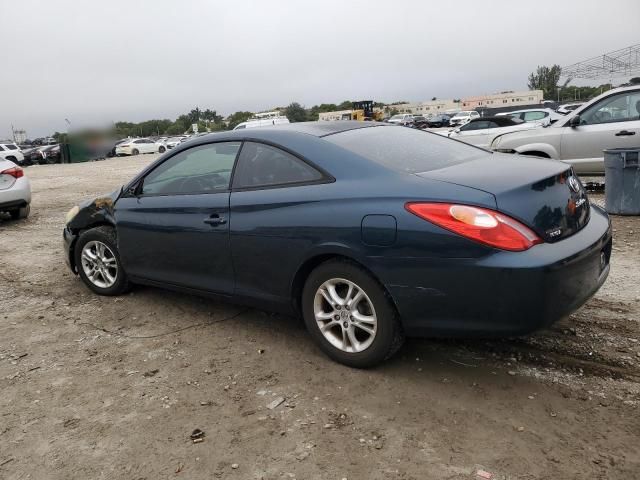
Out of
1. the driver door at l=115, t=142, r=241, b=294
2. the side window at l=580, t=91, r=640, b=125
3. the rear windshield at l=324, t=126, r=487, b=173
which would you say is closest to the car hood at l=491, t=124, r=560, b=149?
the side window at l=580, t=91, r=640, b=125

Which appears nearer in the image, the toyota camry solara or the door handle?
the toyota camry solara

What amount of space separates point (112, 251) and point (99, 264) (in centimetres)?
27

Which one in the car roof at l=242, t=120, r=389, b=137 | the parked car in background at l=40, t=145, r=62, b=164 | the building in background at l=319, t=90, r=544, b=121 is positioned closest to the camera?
the car roof at l=242, t=120, r=389, b=137

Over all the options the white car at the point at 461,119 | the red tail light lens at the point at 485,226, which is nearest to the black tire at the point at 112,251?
the red tail light lens at the point at 485,226

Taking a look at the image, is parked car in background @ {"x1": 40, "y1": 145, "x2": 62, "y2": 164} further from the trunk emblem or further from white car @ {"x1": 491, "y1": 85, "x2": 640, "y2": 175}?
the trunk emblem

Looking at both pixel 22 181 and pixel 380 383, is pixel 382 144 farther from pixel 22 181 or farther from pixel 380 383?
pixel 22 181

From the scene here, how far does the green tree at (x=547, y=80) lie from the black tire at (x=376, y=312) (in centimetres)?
10243

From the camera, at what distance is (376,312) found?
3.18 m

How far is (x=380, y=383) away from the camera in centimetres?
325

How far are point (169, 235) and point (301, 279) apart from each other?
1267 mm

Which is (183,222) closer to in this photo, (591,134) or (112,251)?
(112,251)

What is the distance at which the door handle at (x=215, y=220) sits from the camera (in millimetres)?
3852

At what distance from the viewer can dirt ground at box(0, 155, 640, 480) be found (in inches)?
102

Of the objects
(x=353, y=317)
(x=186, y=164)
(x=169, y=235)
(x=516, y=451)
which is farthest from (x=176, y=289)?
(x=516, y=451)
